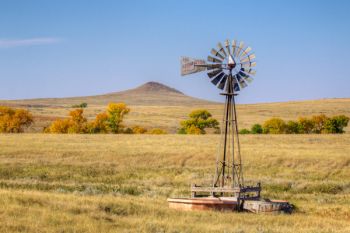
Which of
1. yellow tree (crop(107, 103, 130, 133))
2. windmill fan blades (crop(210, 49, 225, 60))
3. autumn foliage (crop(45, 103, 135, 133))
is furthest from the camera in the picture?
yellow tree (crop(107, 103, 130, 133))

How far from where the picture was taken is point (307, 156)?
42250 millimetres

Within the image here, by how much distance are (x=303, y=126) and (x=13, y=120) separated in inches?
1533

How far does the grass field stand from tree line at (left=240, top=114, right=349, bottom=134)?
20945 mm

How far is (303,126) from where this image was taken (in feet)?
272

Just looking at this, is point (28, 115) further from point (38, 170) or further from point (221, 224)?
point (221, 224)

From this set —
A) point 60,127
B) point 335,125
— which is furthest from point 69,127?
point 335,125

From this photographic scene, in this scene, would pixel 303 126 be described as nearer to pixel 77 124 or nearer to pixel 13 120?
pixel 77 124

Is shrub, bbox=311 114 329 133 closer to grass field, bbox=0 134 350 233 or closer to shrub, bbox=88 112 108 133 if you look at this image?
grass field, bbox=0 134 350 233

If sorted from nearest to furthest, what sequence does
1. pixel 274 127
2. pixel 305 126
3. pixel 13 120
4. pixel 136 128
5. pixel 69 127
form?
pixel 274 127 < pixel 69 127 < pixel 305 126 < pixel 13 120 < pixel 136 128

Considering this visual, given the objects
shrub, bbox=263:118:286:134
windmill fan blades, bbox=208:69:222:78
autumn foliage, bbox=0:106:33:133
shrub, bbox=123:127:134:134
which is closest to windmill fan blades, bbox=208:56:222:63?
windmill fan blades, bbox=208:69:222:78

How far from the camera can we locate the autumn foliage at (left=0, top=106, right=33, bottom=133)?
82.6 meters

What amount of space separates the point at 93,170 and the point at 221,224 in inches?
805

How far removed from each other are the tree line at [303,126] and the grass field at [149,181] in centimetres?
2095

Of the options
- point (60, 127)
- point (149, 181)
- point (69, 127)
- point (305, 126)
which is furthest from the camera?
point (305, 126)
